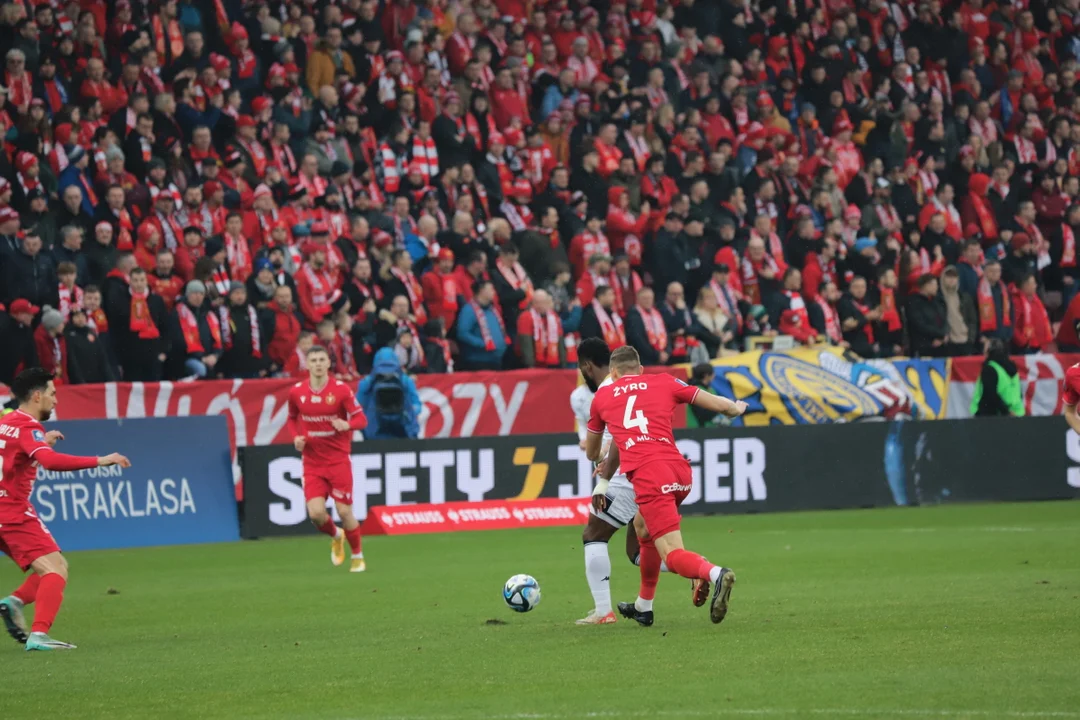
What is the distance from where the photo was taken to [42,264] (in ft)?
64.8

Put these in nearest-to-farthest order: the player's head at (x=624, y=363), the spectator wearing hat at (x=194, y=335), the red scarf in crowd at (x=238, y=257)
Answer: the player's head at (x=624, y=363) < the spectator wearing hat at (x=194, y=335) < the red scarf in crowd at (x=238, y=257)

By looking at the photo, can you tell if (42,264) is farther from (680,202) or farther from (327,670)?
(327,670)

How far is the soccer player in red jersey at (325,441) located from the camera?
54.6 ft

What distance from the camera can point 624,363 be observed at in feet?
36.0

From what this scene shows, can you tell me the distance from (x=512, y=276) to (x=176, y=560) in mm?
7528

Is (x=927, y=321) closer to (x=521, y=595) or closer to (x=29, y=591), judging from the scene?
(x=521, y=595)

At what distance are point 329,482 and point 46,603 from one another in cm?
607

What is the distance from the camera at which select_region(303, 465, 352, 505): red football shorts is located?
1680 cm

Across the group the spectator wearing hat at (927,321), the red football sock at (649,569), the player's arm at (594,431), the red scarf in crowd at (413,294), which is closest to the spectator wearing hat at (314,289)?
the red scarf in crowd at (413,294)

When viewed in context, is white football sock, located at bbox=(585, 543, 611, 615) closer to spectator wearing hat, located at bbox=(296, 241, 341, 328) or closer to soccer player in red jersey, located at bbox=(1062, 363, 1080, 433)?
soccer player in red jersey, located at bbox=(1062, 363, 1080, 433)

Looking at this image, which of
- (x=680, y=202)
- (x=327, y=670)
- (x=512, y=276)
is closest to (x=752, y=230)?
(x=680, y=202)

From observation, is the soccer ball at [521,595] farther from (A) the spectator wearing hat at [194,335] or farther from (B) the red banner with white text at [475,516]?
(A) the spectator wearing hat at [194,335]

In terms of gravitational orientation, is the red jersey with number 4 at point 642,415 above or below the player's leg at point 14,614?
above

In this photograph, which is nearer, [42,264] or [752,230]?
[42,264]
